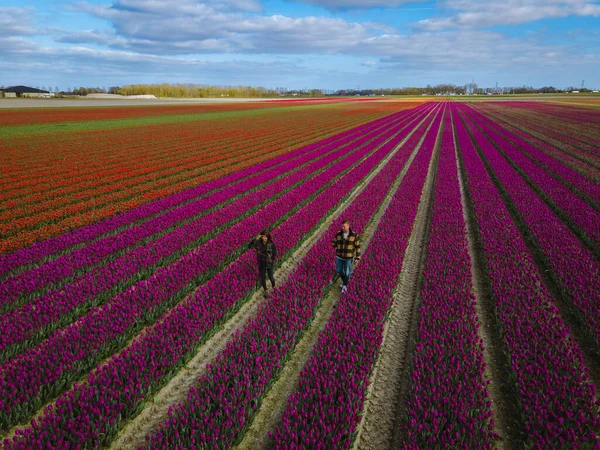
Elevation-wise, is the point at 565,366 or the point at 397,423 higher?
the point at 565,366

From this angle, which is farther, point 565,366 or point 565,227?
point 565,227

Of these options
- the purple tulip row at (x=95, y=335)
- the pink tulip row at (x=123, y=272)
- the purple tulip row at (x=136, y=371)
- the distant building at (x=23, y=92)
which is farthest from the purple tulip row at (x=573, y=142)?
the distant building at (x=23, y=92)

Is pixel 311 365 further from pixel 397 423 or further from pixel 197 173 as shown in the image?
pixel 197 173

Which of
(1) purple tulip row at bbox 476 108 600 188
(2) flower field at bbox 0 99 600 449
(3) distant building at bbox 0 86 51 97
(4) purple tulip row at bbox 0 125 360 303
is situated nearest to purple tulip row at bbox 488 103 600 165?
(1) purple tulip row at bbox 476 108 600 188

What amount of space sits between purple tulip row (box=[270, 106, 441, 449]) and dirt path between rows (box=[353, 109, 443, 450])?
290 mm

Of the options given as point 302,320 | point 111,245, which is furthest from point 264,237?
point 111,245

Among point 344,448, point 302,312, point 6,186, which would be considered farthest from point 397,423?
point 6,186

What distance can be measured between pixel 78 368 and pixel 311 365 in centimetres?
388

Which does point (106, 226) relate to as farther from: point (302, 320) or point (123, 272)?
point (302, 320)

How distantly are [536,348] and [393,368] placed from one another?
2540 mm

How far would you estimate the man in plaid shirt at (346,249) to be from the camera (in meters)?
8.61

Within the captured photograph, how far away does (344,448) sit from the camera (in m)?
4.75

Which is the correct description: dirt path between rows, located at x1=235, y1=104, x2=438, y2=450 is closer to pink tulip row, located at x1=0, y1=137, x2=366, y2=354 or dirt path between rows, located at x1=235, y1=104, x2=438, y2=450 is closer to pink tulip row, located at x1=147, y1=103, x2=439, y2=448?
pink tulip row, located at x1=147, y1=103, x2=439, y2=448

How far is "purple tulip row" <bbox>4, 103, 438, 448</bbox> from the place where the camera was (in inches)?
189
